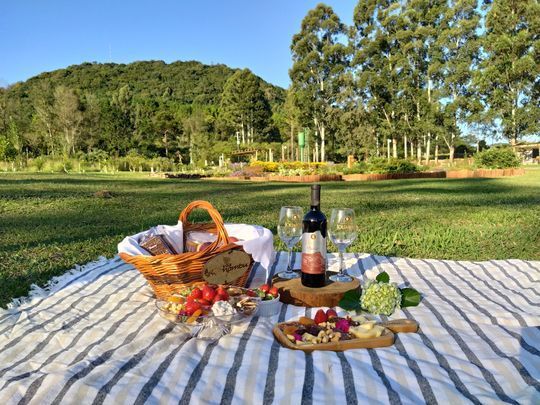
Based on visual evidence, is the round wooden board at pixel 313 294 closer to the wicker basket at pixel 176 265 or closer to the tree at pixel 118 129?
the wicker basket at pixel 176 265

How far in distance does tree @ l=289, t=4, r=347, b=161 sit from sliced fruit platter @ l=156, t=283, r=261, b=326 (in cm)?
3302

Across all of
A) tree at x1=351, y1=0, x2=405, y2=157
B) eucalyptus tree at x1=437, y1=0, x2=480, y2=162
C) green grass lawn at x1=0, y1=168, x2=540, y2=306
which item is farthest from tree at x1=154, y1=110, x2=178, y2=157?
green grass lawn at x1=0, y1=168, x2=540, y2=306

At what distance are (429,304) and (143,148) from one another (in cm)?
4550

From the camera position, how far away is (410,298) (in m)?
2.01

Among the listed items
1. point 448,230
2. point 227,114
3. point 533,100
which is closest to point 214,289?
point 448,230

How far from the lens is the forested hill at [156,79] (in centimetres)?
6581

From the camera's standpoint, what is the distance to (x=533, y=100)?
987 inches

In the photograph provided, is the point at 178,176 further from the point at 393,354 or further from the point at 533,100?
the point at 533,100

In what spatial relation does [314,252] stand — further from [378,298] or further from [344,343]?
[344,343]

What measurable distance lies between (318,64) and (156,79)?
45081 mm

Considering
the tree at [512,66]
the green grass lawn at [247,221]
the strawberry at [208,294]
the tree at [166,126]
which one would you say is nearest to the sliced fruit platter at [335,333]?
the strawberry at [208,294]

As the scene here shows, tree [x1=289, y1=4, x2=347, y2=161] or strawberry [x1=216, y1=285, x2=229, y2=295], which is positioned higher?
tree [x1=289, y1=4, x2=347, y2=161]

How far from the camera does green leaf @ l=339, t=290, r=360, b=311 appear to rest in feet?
6.23

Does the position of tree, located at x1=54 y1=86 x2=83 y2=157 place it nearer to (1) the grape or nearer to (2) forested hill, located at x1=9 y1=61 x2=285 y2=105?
(2) forested hill, located at x1=9 y1=61 x2=285 y2=105
